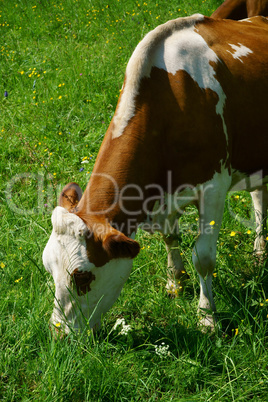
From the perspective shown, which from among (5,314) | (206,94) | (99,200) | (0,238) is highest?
(206,94)

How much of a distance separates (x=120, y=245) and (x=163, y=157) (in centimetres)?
70

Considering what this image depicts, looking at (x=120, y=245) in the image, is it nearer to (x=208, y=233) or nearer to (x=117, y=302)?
(x=208, y=233)

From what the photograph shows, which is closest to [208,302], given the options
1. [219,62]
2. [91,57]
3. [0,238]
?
[219,62]

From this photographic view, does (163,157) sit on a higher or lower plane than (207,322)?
higher

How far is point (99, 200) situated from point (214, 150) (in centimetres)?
80

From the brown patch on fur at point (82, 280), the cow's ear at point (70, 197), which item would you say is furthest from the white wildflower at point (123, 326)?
the cow's ear at point (70, 197)

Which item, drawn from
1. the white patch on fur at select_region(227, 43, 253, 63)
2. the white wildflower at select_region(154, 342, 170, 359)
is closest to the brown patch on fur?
the white wildflower at select_region(154, 342, 170, 359)

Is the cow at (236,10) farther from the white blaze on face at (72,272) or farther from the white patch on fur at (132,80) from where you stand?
the white blaze on face at (72,272)

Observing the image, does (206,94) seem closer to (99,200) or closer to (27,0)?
(99,200)

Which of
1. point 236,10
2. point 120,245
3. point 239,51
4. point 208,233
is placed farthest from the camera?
point 236,10

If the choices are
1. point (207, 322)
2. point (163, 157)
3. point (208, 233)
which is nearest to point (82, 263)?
point (163, 157)

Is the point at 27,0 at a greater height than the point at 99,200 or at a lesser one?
greater

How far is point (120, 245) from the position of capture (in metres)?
2.53

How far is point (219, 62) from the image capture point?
10.5ft
